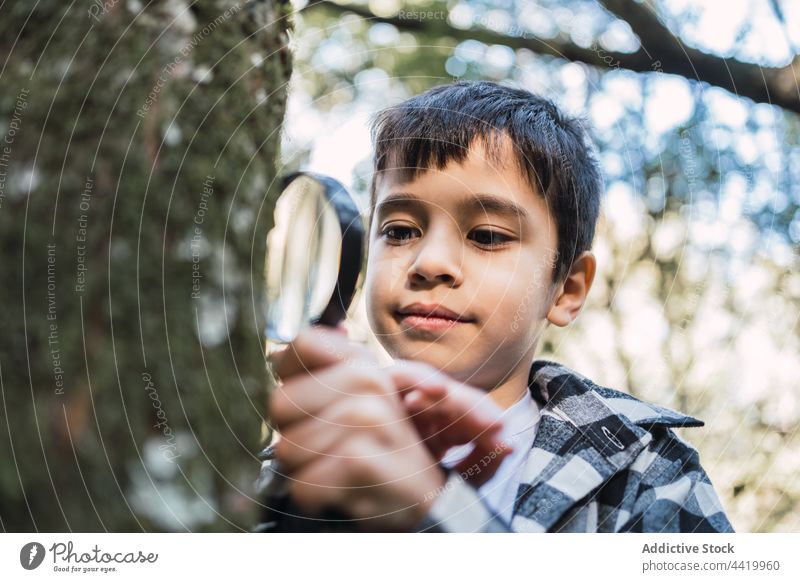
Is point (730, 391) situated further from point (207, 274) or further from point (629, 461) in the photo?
point (207, 274)

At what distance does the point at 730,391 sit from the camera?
0.63m

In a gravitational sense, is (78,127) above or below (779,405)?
above

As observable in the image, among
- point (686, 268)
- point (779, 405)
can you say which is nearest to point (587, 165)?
point (686, 268)

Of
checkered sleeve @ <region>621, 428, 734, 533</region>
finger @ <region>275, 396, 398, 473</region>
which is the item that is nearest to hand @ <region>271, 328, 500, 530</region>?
finger @ <region>275, 396, 398, 473</region>

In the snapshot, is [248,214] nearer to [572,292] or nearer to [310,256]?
[310,256]

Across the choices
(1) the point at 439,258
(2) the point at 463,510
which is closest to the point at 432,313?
(1) the point at 439,258

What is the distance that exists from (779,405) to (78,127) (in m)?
0.61

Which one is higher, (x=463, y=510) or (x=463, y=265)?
(x=463, y=265)

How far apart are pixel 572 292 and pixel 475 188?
0.40 ft

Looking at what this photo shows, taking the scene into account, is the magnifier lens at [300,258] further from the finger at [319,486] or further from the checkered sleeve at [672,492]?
the checkered sleeve at [672,492]

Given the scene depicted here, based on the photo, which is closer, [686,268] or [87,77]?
[87,77]

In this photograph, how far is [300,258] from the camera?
0.53 m
